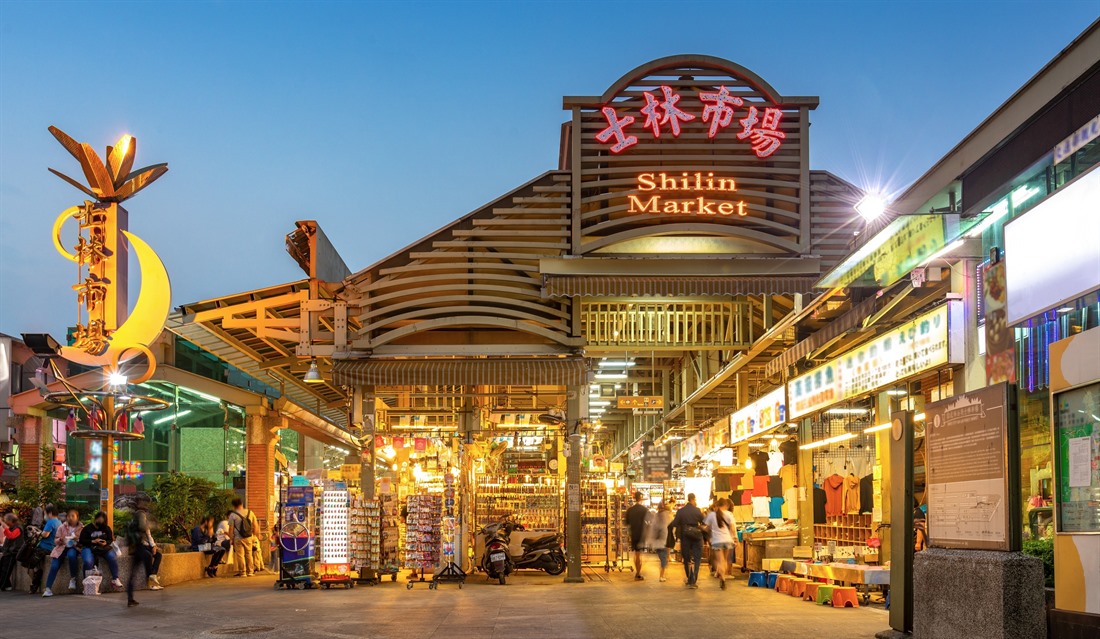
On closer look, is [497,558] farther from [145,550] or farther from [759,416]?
[145,550]

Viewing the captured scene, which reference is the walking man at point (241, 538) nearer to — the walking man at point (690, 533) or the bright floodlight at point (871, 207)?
the walking man at point (690, 533)

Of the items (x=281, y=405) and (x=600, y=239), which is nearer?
(x=600, y=239)

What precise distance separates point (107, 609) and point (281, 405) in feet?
46.0

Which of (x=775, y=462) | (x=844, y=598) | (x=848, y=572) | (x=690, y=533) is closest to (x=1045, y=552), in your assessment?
(x=844, y=598)

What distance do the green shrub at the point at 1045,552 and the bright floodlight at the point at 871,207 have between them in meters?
4.49

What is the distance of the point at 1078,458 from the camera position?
29.6ft

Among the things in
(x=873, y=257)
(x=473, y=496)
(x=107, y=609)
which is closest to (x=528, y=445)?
(x=473, y=496)

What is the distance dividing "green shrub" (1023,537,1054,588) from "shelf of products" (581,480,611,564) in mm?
14096

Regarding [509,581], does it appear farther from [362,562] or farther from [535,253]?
[535,253]

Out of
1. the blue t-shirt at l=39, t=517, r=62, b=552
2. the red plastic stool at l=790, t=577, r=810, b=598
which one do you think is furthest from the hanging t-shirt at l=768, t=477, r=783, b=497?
the blue t-shirt at l=39, t=517, r=62, b=552

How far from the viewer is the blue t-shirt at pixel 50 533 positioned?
66.4 feet

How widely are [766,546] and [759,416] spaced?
7.56 ft

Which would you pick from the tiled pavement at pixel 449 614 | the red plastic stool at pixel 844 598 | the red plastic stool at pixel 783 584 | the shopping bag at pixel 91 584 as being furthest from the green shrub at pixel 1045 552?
the shopping bag at pixel 91 584

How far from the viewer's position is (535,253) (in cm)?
2120
